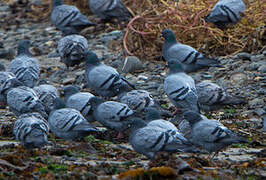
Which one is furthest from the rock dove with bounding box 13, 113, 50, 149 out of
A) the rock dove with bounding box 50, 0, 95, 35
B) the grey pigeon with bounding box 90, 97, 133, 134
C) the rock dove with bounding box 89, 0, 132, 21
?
the rock dove with bounding box 89, 0, 132, 21

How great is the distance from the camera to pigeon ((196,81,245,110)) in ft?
29.6

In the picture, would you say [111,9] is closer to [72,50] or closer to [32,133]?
[72,50]

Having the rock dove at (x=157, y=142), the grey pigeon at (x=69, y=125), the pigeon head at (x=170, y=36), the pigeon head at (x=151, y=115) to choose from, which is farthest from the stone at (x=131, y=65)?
the rock dove at (x=157, y=142)

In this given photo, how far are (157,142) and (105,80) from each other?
3.08 metres

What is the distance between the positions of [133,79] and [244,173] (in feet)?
17.0

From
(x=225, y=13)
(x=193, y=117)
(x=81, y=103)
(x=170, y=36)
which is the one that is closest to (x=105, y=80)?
(x=81, y=103)

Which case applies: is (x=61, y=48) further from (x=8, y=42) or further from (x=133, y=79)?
(x=8, y=42)

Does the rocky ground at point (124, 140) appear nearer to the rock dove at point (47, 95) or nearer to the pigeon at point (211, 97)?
the pigeon at point (211, 97)

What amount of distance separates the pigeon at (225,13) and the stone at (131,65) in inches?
61.3

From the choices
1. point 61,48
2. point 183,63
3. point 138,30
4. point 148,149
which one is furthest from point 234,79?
point 148,149

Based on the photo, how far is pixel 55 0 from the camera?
13789 mm

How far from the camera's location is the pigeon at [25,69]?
10047 millimetres

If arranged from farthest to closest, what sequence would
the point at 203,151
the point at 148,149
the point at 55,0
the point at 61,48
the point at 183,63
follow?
1. the point at 55,0
2. the point at 61,48
3. the point at 183,63
4. the point at 203,151
5. the point at 148,149

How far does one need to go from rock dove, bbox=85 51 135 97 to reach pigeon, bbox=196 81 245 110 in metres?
1.11
